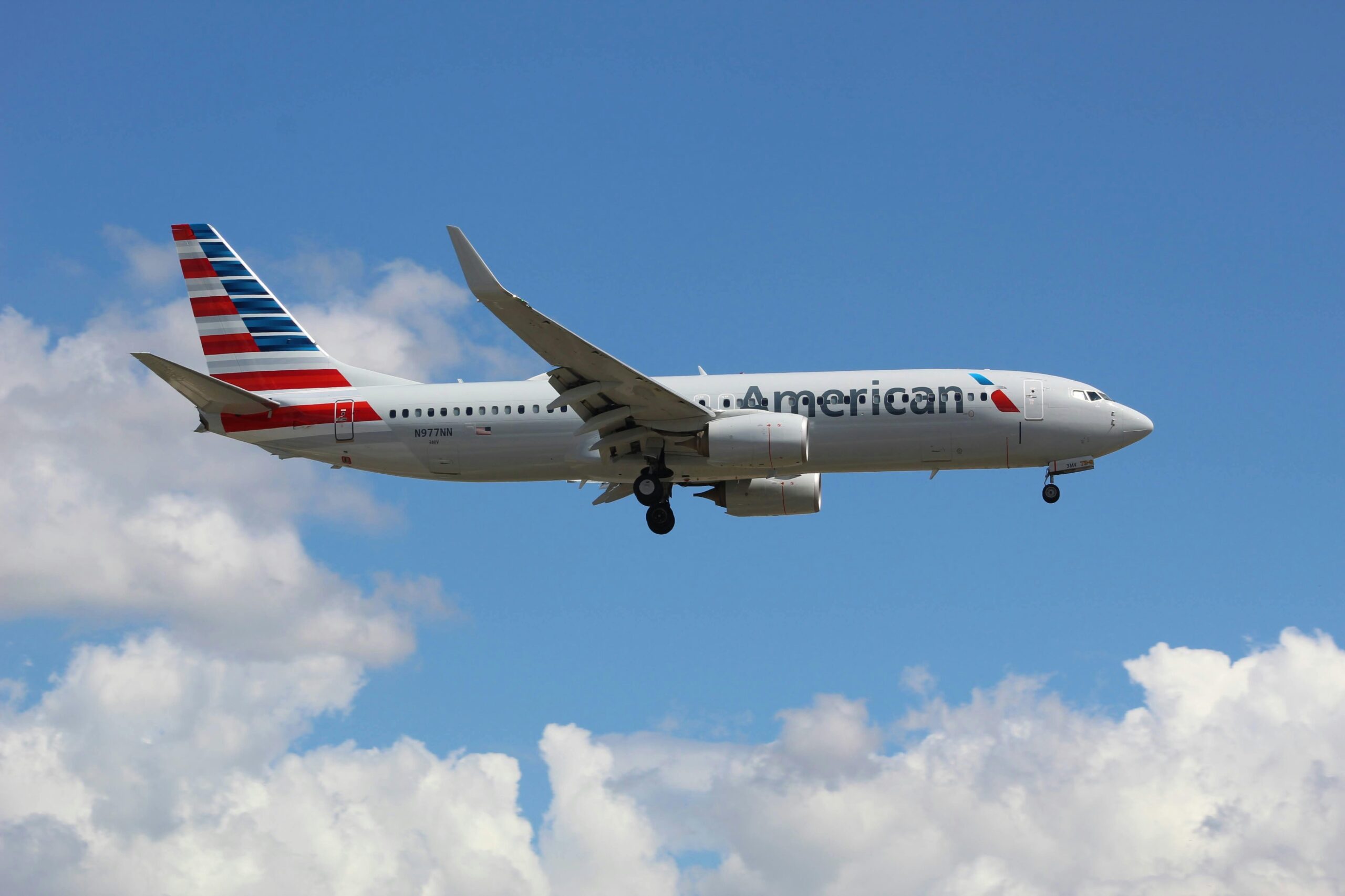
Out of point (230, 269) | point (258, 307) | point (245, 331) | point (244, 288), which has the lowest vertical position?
point (245, 331)

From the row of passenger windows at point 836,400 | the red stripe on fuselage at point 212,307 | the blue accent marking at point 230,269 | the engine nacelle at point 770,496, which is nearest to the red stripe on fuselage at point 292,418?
the red stripe on fuselage at point 212,307

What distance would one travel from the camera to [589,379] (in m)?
40.5

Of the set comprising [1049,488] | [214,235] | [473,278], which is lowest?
[1049,488]

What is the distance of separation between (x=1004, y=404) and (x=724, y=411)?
809 centimetres

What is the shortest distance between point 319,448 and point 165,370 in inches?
211

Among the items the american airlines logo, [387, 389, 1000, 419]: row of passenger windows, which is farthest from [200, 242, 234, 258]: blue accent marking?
the american airlines logo

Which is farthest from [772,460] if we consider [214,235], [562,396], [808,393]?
[214,235]

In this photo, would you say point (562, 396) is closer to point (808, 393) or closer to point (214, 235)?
point (808, 393)

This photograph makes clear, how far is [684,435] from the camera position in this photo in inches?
1667

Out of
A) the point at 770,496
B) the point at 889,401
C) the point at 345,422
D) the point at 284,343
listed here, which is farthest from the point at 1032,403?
the point at 284,343

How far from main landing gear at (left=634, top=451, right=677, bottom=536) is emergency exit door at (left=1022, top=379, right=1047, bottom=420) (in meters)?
10.6

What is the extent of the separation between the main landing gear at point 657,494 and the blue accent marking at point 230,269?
15.7 meters

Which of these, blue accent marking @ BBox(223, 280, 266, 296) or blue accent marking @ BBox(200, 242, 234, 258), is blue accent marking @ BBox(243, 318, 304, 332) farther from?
blue accent marking @ BBox(200, 242, 234, 258)

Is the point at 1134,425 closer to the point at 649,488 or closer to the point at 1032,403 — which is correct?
the point at 1032,403
